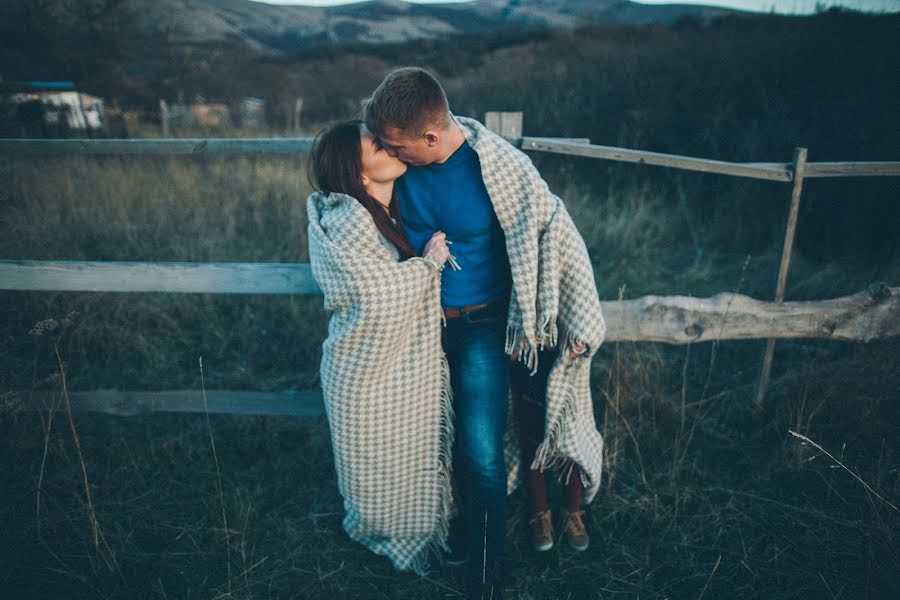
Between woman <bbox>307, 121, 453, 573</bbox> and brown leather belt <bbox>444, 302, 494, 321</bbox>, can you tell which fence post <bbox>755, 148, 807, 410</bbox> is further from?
woman <bbox>307, 121, 453, 573</bbox>

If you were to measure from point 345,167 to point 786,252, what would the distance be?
2.61m

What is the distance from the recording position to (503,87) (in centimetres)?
1012

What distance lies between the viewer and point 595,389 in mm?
3443

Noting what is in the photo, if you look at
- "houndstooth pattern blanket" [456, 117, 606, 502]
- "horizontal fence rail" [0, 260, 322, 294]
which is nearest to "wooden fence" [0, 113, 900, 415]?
"horizontal fence rail" [0, 260, 322, 294]

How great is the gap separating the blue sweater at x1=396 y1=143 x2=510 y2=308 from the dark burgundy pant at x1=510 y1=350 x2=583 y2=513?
49cm

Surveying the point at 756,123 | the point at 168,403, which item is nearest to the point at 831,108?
the point at 756,123

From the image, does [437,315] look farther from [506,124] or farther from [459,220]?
[506,124]

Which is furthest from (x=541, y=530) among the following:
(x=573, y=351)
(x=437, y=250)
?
(x=437, y=250)

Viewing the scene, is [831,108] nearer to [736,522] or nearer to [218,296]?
[736,522]

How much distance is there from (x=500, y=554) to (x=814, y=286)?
3885mm

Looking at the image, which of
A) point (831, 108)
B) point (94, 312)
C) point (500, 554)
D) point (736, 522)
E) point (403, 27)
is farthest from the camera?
point (403, 27)

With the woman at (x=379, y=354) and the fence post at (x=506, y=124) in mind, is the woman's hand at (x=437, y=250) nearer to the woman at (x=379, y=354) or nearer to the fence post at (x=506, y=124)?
the woman at (x=379, y=354)

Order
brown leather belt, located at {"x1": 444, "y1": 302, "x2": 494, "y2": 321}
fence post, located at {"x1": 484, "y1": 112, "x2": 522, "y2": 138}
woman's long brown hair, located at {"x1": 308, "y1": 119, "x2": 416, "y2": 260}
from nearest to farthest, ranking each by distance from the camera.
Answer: woman's long brown hair, located at {"x1": 308, "y1": 119, "x2": 416, "y2": 260} → brown leather belt, located at {"x1": 444, "y1": 302, "x2": 494, "y2": 321} → fence post, located at {"x1": 484, "y1": 112, "x2": 522, "y2": 138}

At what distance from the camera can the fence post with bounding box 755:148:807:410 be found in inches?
116
